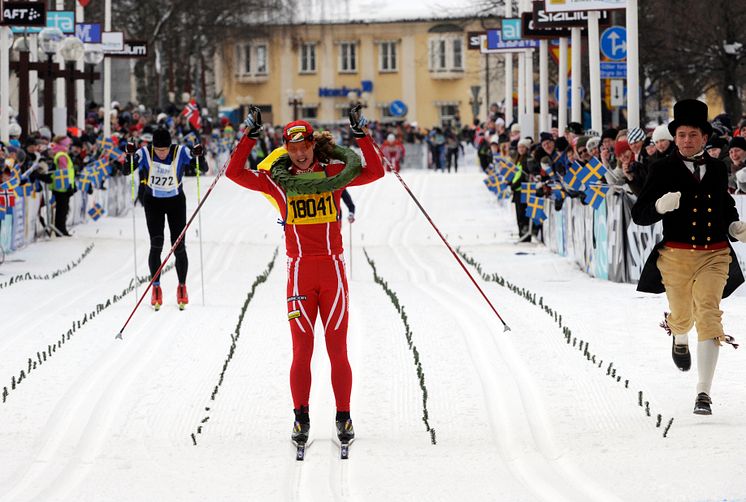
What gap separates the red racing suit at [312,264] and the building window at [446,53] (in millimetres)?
78347

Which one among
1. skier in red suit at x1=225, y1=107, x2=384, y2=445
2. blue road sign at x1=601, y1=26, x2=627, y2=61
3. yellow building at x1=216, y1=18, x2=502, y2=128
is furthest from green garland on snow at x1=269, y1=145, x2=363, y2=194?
yellow building at x1=216, y1=18, x2=502, y2=128

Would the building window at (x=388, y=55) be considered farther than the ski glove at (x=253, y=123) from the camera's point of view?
Yes

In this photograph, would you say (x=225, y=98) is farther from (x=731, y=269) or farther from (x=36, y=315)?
(x=731, y=269)

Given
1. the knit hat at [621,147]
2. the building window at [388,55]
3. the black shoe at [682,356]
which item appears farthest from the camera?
the building window at [388,55]

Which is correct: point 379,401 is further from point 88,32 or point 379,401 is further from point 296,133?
point 88,32

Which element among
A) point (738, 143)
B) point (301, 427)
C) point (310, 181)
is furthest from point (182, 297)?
point (310, 181)

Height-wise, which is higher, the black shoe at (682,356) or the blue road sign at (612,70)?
the blue road sign at (612,70)

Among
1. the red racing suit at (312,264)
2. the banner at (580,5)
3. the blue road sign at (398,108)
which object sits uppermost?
the blue road sign at (398,108)

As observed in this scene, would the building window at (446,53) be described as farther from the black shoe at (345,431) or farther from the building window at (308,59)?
the black shoe at (345,431)

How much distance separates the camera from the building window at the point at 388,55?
283 ft

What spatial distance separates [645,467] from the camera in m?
7.30

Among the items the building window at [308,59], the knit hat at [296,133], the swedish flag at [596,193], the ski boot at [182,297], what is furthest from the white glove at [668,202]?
the building window at [308,59]

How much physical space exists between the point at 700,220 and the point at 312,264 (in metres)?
2.31

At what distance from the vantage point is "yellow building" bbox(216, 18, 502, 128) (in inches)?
3376
